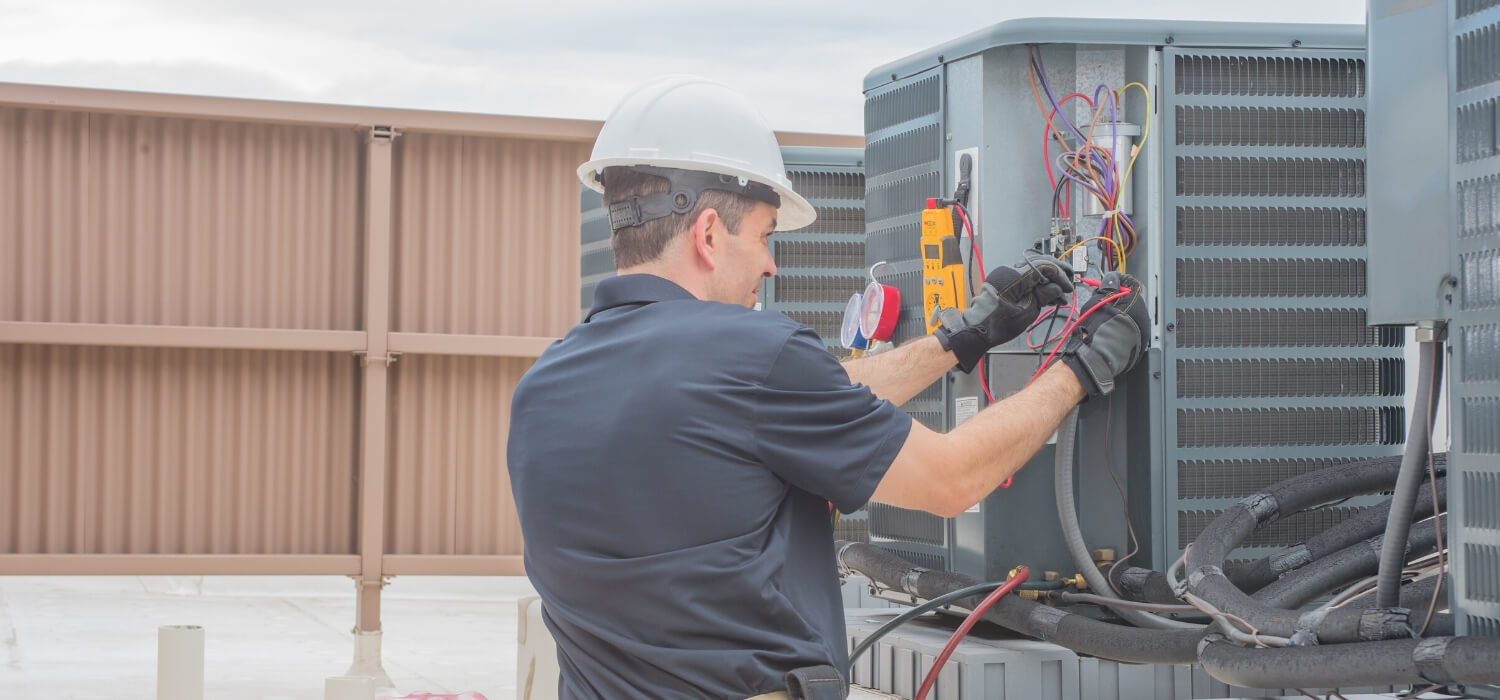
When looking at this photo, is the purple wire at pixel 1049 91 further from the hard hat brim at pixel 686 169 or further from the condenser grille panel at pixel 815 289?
the condenser grille panel at pixel 815 289

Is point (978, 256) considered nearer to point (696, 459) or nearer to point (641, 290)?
point (641, 290)

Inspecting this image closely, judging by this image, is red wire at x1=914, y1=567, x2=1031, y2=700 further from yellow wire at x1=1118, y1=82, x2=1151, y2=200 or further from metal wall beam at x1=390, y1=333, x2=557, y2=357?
metal wall beam at x1=390, y1=333, x2=557, y2=357

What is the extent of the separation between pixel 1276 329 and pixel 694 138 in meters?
1.66

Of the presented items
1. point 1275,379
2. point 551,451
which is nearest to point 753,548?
point 551,451

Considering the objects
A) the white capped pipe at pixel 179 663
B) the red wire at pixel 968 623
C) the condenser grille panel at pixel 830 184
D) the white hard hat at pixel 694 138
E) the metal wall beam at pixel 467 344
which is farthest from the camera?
the metal wall beam at pixel 467 344

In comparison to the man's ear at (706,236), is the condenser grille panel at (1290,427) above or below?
below

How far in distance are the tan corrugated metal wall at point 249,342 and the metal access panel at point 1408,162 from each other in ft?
18.1

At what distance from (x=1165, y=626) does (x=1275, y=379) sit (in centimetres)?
70

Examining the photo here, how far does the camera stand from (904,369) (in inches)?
119

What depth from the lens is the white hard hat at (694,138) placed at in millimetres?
2330

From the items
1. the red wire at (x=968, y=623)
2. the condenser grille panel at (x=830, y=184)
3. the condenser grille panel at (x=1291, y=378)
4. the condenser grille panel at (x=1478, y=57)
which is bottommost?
the red wire at (x=968, y=623)

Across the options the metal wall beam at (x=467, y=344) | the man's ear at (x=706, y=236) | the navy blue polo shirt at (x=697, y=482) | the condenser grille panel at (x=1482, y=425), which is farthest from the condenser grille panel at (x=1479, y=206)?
the metal wall beam at (x=467, y=344)

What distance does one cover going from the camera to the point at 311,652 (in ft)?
31.7

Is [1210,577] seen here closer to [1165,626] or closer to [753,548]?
[1165,626]
